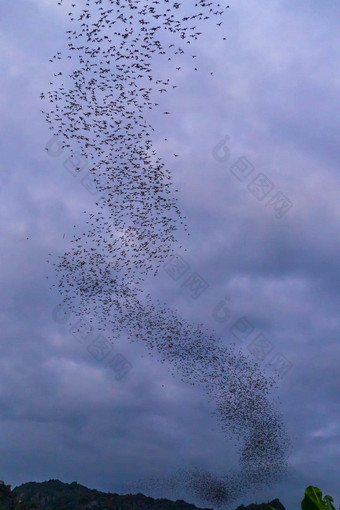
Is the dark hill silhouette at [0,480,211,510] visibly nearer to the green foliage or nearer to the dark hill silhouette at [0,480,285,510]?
the dark hill silhouette at [0,480,285,510]

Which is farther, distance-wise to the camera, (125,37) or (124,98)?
(124,98)

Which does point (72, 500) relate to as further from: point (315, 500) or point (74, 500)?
point (315, 500)

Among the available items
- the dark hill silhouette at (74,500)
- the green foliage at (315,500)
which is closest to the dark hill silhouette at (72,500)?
the dark hill silhouette at (74,500)

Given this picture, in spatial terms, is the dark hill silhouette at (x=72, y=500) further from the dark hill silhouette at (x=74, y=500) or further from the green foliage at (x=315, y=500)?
the green foliage at (x=315, y=500)

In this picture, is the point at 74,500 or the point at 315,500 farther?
the point at 74,500

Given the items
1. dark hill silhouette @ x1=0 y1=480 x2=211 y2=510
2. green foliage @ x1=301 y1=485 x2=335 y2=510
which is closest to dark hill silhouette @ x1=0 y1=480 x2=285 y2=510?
dark hill silhouette @ x1=0 y1=480 x2=211 y2=510

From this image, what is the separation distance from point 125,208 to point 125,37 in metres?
11.1

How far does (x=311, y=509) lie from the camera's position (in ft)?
53.3

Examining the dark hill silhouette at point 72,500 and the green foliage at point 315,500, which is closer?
the green foliage at point 315,500

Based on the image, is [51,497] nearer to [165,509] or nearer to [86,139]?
[165,509]

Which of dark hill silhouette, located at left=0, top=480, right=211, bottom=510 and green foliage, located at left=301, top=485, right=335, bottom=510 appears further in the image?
dark hill silhouette, located at left=0, top=480, right=211, bottom=510

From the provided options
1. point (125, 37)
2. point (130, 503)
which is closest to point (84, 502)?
point (130, 503)

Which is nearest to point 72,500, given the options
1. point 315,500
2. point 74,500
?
point 74,500

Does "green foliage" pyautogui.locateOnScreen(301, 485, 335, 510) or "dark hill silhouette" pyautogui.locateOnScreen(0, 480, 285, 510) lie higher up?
"dark hill silhouette" pyautogui.locateOnScreen(0, 480, 285, 510)
